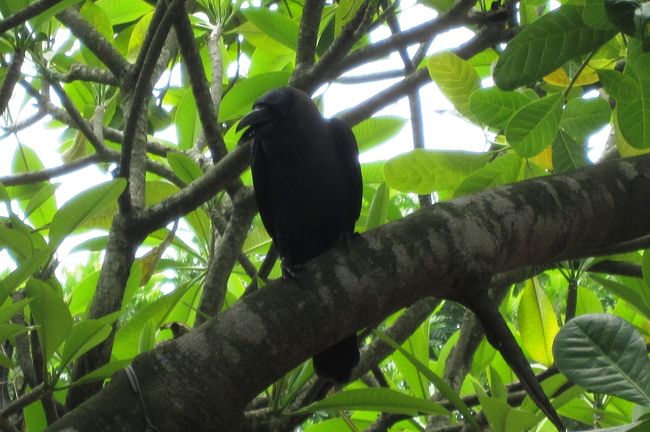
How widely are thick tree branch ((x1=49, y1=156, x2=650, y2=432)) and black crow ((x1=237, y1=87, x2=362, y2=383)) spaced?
3.54 ft

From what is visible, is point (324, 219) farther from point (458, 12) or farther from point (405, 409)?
point (405, 409)

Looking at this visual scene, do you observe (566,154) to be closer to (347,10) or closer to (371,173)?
(347,10)

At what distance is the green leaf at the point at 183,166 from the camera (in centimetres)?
276

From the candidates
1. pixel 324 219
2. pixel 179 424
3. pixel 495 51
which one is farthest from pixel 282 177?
pixel 179 424

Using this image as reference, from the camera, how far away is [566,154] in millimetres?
2229

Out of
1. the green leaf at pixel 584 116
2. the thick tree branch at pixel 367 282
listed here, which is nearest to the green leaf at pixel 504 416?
the thick tree branch at pixel 367 282

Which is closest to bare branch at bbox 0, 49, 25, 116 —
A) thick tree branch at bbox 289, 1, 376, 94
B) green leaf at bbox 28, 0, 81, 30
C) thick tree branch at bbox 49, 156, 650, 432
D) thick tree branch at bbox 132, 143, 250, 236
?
green leaf at bbox 28, 0, 81, 30

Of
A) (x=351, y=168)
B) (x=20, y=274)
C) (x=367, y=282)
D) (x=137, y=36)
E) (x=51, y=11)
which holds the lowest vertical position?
(x=367, y=282)

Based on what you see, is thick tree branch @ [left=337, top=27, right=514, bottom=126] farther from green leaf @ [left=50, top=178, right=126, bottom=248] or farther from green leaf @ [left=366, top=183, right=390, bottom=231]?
green leaf @ [left=50, top=178, right=126, bottom=248]

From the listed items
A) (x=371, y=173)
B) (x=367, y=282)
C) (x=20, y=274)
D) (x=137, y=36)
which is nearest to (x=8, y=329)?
(x=20, y=274)

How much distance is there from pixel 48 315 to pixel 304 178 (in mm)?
1382

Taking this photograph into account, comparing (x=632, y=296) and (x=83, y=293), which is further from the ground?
(x=83, y=293)

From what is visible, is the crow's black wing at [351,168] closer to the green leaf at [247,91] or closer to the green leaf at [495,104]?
the green leaf at [247,91]

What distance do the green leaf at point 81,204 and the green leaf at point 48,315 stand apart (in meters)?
0.24
